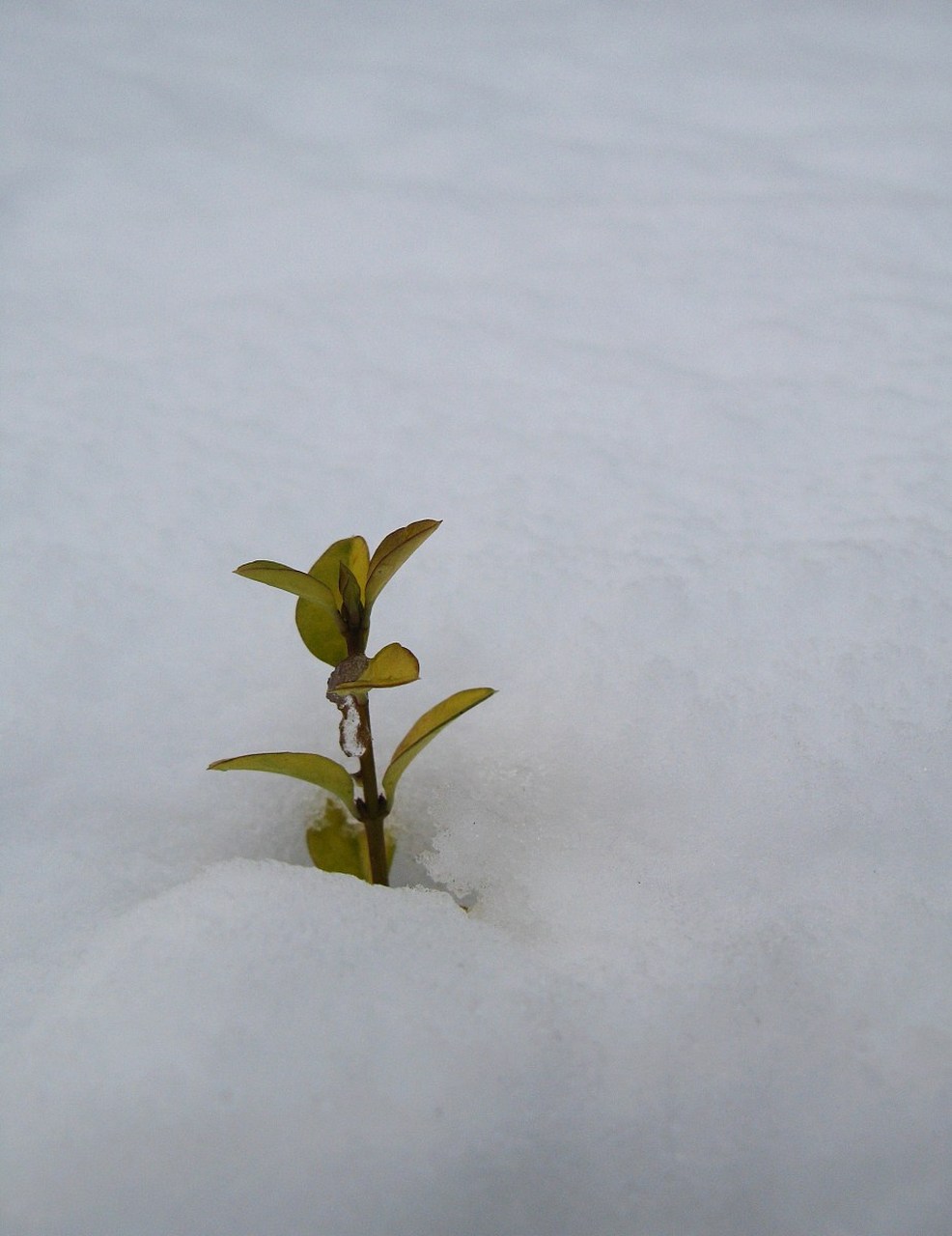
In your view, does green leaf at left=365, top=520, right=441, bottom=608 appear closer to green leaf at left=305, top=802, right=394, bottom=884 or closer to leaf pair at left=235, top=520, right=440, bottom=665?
leaf pair at left=235, top=520, right=440, bottom=665

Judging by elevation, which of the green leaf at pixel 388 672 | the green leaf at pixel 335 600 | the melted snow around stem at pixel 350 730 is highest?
the green leaf at pixel 335 600

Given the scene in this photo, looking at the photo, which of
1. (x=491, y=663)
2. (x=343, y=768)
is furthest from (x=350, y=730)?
(x=491, y=663)

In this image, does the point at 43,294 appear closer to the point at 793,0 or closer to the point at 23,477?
the point at 23,477

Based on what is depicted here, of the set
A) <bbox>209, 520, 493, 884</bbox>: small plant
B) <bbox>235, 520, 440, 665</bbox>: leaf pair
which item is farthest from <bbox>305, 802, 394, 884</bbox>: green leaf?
<bbox>235, 520, 440, 665</bbox>: leaf pair

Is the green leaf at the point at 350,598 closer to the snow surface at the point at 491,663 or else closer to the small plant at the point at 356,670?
the small plant at the point at 356,670

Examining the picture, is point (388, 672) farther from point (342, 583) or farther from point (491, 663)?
point (491, 663)

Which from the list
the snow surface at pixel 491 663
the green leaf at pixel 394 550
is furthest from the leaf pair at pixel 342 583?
the snow surface at pixel 491 663
